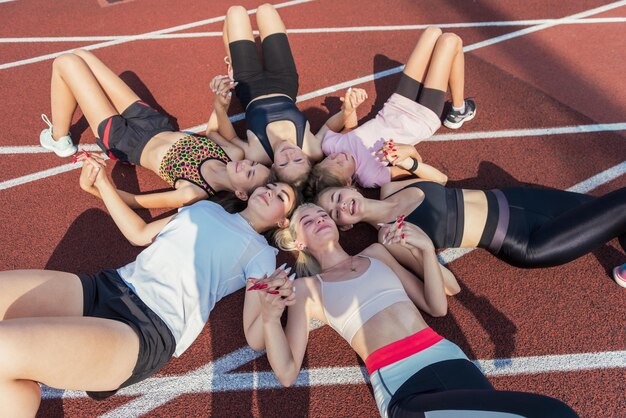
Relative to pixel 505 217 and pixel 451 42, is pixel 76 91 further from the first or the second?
pixel 505 217

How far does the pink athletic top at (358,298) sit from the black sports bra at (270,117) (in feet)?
5.59

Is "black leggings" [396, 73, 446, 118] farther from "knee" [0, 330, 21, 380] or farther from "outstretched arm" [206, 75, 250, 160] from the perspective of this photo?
"knee" [0, 330, 21, 380]

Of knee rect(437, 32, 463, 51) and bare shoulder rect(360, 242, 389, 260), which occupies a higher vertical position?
knee rect(437, 32, 463, 51)

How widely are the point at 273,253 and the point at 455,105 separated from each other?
2.75 metres

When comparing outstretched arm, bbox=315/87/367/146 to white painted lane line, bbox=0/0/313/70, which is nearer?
outstretched arm, bbox=315/87/367/146

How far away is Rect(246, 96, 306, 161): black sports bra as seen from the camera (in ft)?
14.3

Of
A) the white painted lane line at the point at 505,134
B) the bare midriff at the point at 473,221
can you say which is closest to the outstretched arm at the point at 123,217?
the white painted lane line at the point at 505,134

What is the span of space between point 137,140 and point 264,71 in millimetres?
1610

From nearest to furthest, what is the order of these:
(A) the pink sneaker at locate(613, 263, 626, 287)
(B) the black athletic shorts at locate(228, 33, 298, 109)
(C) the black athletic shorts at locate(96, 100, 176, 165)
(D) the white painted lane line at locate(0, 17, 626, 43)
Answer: (A) the pink sneaker at locate(613, 263, 626, 287)
(C) the black athletic shorts at locate(96, 100, 176, 165)
(B) the black athletic shorts at locate(228, 33, 298, 109)
(D) the white painted lane line at locate(0, 17, 626, 43)

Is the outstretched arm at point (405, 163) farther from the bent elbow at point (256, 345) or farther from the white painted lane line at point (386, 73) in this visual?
the bent elbow at point (256, 345)

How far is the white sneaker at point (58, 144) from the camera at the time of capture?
4.61m

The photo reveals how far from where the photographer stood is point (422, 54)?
462 centimetres

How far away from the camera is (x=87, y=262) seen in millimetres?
3893

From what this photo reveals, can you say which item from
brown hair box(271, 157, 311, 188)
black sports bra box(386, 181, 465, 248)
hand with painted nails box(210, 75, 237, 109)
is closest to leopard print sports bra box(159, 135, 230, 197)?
hand with painted nails box(210, 75, 237, 109)
